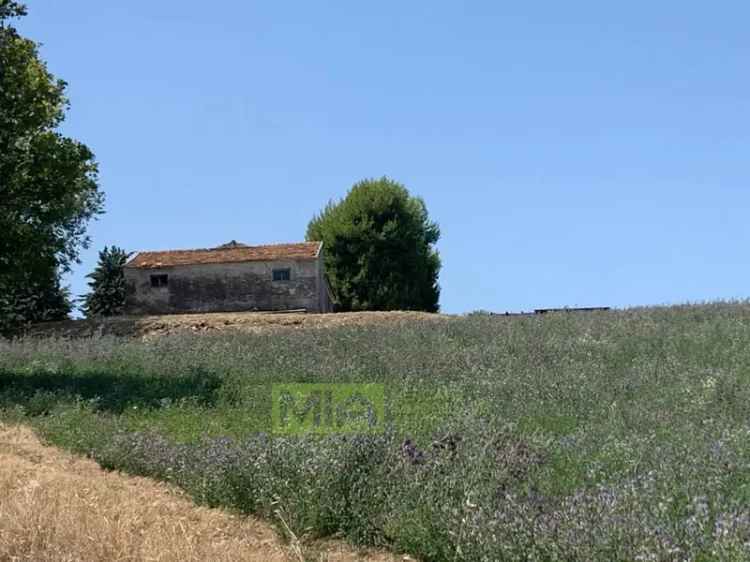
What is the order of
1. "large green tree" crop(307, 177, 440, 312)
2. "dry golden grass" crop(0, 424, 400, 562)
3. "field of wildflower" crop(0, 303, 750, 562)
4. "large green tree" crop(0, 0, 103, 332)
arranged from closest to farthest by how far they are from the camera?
"field of wildflower" crop(0, 303, 750, 562) < "dry golden grass" crop(0, 424, 400, 562) < "large green tree" crop(0, 0, 103, 332) < "large green tree" crop(307, 177, 440, 312)

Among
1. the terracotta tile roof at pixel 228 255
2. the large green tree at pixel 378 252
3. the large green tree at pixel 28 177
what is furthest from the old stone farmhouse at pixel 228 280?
the large green tree at pixel 28 177

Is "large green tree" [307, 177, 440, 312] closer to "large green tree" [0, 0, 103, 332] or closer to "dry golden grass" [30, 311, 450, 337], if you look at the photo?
"dry golden grass" [30, 311, 450, 337]

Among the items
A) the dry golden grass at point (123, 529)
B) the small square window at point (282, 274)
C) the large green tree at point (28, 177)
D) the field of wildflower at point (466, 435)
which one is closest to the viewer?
the field of wildflower at point (466, 435)

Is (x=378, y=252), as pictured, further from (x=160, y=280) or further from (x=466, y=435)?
(x=466, y=435)

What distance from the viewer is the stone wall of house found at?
3541cm

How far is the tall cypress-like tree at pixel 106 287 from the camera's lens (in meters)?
41.2

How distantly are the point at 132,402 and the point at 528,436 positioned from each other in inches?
235

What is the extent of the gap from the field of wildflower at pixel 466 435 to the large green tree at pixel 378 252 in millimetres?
29480

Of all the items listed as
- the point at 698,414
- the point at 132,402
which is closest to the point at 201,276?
the point at 132,402

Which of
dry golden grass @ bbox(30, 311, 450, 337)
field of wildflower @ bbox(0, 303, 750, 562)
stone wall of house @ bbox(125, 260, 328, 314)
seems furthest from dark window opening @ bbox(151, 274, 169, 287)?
field of wildflower @ bbox(0, 303, 750, 562)

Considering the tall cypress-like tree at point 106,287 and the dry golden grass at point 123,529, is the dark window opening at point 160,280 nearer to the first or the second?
the tall cypress-like tree at point 106,287

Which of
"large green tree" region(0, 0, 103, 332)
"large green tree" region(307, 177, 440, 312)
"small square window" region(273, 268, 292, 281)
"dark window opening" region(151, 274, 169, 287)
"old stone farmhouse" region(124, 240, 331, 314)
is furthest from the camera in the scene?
"large green tree" region(307, 177, 440, 312)

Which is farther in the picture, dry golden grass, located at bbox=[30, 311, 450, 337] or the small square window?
the small square window

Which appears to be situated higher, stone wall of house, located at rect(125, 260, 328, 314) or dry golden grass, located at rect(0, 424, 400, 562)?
stone wall of house, located at rect(125, 260, 328, 314)
